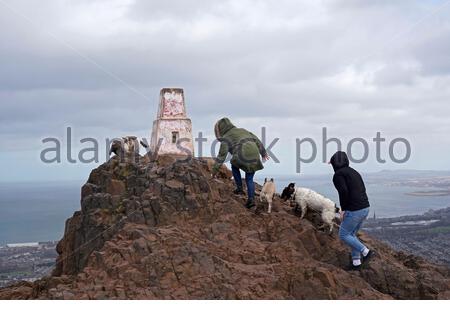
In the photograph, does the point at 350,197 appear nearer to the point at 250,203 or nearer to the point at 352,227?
the point at 352,227

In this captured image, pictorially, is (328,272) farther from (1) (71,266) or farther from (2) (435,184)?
(2) (435,184)

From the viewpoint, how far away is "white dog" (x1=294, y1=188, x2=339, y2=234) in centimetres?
1342

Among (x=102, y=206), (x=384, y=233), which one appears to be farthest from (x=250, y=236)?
(x=384, y=233)

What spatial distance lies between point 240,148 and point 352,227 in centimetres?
373

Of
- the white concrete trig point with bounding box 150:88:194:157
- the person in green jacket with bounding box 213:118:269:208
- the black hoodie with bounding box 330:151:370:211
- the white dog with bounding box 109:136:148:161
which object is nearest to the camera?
the black hoodie with bounding box 330:151:370:211

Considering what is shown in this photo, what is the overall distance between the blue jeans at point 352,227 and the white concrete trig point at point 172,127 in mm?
8259

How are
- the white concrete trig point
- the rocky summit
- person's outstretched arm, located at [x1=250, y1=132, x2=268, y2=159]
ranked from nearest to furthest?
the rocky summit, person's outstretched arm, located at [x1=250, y1=132, x2=268, y2=159], the white concrete trig point

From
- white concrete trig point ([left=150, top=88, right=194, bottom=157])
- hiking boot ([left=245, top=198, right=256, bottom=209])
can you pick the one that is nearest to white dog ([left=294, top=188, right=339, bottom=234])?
hiking boot ([left=245, top=198, right=256, bottom=209])

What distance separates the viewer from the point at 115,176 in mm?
16750

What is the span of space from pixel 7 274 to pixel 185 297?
3228 cm

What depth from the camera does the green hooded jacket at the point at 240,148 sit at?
13930 millimetres

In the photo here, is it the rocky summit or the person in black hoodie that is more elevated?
the person in black hoodie

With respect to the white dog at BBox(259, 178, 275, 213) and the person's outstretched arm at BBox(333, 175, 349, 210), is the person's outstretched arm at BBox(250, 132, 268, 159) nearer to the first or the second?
the white dog at BBox(259, 178, 275, 213)

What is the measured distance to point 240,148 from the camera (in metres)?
14.0
